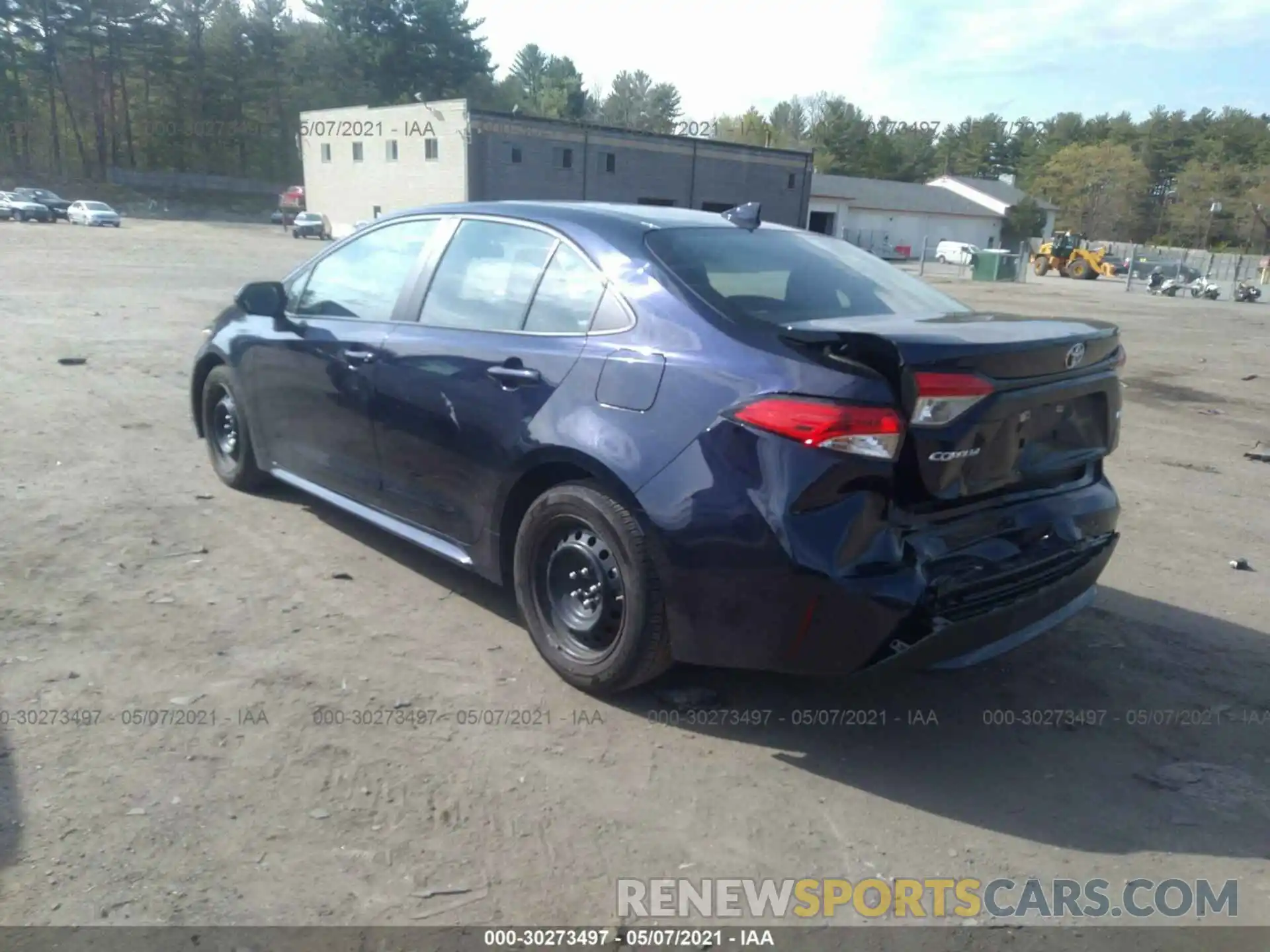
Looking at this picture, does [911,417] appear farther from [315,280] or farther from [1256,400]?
[1256,400]

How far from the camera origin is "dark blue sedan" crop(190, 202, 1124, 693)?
297cm

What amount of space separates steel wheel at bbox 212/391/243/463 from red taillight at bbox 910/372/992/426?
409cm

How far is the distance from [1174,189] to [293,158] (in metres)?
81.0

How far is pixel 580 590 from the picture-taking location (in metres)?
3.63

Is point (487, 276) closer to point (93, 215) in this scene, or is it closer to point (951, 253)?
point (93, 215)

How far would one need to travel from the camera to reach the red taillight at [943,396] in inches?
116

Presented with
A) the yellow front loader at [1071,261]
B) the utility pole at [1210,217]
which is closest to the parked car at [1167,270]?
the yellow front loader at [1071,261]

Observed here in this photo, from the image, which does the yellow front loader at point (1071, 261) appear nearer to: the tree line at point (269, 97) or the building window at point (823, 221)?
the building window at point (823, 221)

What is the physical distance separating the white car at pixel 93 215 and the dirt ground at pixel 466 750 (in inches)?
1918

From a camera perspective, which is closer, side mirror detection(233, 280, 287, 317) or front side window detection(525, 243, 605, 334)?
front side window detection(525, 243, 605, 334)

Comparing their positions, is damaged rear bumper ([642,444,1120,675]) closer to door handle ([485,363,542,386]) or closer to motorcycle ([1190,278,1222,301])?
door handle ([485,363,542,386])

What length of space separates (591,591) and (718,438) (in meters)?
0.86

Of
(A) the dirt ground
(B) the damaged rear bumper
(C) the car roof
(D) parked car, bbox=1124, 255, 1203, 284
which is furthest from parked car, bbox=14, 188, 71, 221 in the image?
(B) the damaged rear bumper

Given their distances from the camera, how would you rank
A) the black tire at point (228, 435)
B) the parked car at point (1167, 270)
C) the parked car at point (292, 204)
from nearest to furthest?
the black tire at point (228, 435) < the parked car at point (1167, 270) < the parked car at point (292, 204)
